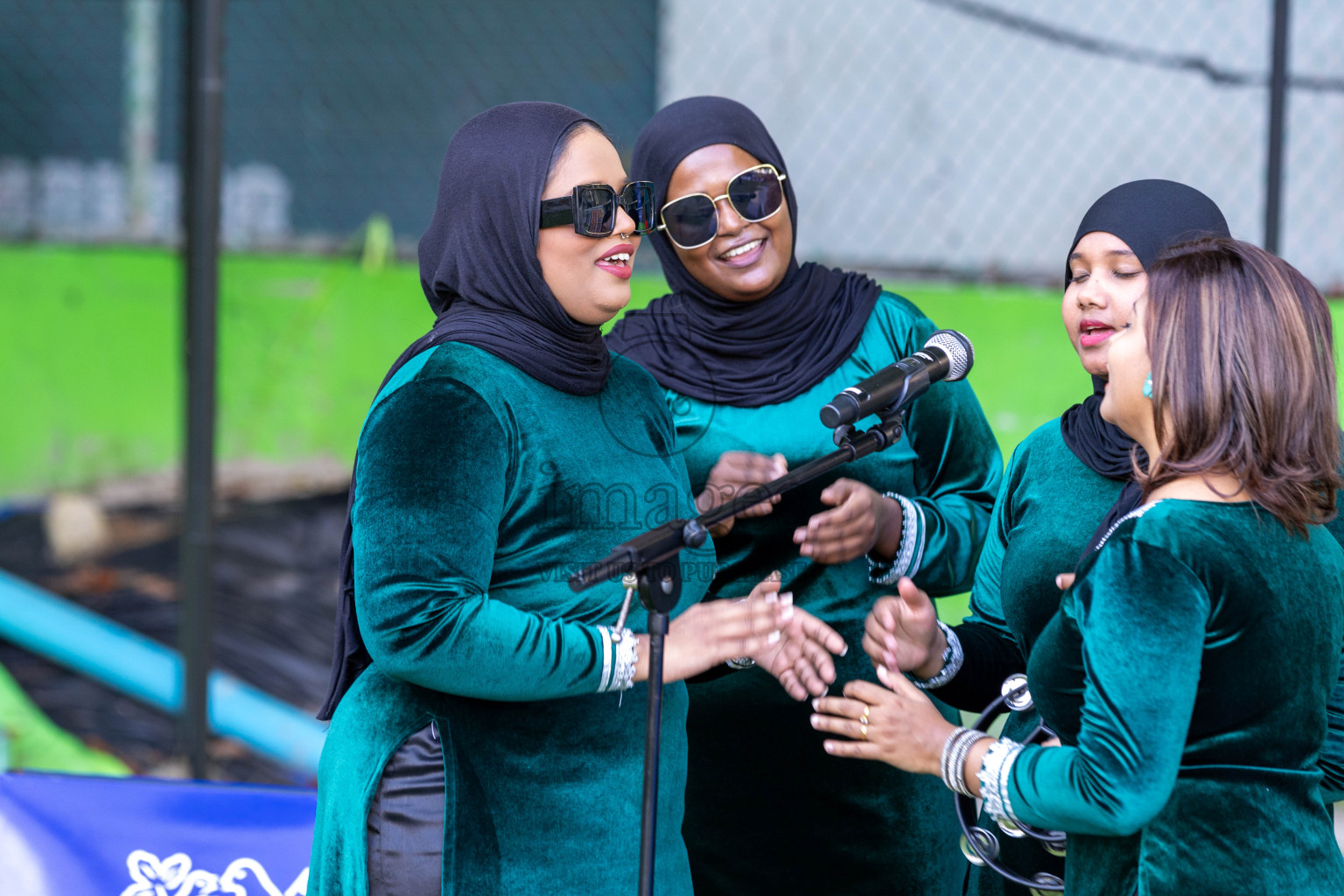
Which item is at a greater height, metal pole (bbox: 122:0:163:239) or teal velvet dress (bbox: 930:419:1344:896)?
metal pole (bbox: 122:0:163:239)

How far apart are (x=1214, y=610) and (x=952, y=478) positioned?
3.61 ft

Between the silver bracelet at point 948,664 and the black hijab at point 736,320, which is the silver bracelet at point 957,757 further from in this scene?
the black hijab at point 736,320

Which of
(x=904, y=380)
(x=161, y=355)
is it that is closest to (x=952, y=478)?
(x=904, y=380)

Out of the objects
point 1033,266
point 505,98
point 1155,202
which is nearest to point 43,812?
point 1155,202

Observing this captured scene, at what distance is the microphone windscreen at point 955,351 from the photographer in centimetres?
187

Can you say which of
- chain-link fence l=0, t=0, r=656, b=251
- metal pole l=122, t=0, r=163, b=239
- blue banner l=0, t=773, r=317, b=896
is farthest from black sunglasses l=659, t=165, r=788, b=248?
metal pole l=122, t=0, r=163, b=239

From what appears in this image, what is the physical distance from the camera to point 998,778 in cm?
152

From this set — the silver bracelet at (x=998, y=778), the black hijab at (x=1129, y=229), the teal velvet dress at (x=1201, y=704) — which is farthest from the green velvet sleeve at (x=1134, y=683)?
the black hijab at (x=1129, y=229)

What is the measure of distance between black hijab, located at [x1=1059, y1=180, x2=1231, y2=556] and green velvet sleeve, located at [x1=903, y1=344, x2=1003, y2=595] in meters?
0.36

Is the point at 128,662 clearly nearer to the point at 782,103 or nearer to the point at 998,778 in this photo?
the point at 782,103

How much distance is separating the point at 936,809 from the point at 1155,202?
46.4 inches

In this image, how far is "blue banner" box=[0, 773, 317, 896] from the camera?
99.0 inches

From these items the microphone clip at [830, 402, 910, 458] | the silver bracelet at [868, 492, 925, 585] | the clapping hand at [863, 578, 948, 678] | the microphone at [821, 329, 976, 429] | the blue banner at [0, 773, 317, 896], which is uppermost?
the microphone at [821, 329, 976, 429]

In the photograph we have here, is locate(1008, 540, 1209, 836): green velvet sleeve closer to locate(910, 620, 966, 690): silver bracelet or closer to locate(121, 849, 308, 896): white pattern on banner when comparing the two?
locate(910, 620, 966, 690): silver bracelet
